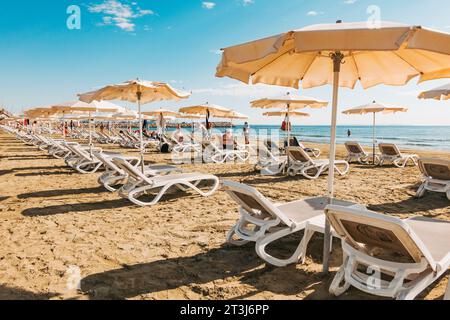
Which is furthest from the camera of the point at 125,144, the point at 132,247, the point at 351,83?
the point at 125,144

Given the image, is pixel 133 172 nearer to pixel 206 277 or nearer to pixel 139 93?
pixel 139 93

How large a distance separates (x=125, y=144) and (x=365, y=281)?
66.4 ft

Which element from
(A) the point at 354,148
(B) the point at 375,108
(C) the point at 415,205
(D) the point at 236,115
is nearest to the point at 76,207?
(C) the point at 415,205

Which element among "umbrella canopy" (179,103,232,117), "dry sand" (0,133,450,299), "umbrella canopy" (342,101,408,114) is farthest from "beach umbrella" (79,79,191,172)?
"umbrella canopy" (342,101,408,114)

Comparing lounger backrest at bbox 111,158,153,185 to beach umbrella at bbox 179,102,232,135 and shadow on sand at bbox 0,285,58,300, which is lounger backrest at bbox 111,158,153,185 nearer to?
shadow on sand at bbox 0,285,58,300

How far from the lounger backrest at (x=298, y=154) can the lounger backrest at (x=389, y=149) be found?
4.32 meters

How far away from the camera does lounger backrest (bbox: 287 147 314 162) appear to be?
28.5 feet

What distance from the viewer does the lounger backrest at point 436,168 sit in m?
6.07

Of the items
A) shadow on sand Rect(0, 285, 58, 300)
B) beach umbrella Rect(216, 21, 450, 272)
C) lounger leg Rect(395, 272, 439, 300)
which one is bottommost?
shadow on sand Rect(0, 285, 58, 300)

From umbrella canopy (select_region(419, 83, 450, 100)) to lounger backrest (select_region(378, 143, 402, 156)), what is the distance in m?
4.76
